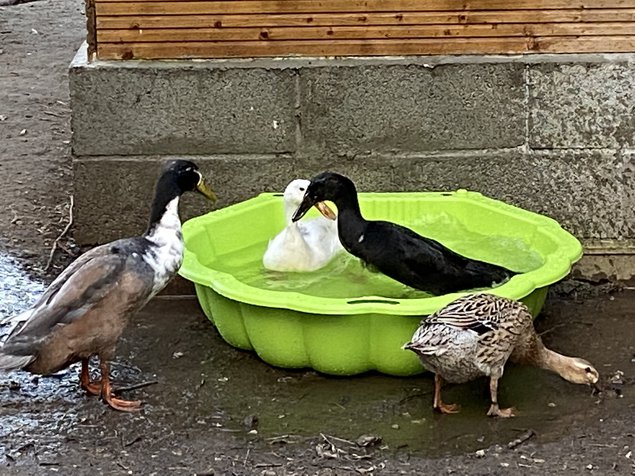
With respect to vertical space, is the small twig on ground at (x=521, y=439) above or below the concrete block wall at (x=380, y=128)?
below

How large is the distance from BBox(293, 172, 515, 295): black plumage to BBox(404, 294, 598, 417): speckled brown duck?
456mm

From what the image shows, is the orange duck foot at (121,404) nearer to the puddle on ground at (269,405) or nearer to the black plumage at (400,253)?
the puddle on ground at (269,405)

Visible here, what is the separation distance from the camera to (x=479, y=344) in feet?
13.5

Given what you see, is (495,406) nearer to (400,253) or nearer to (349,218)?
(400,253)

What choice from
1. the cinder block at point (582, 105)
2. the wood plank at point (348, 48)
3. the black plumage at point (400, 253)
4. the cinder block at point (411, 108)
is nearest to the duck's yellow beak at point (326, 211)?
the cinder block at point (411, 108)

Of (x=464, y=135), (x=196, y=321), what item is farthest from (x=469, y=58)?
(x=196, y=321)

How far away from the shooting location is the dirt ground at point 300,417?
389cm

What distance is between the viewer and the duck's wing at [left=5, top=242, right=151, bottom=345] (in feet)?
13.5

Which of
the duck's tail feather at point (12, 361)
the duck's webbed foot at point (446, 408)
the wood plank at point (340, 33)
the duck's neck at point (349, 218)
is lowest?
the duck's webbed foot at point (446, 408)

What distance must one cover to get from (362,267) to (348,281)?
11 centimetres

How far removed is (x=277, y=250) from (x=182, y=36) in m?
1.00

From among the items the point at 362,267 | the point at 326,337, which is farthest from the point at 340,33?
the point at 326,337

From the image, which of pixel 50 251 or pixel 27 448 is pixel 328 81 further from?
pixel 27 448

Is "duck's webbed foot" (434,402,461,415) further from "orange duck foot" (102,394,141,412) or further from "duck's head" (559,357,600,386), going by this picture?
"orange duck foot" (102,394,141,412)
